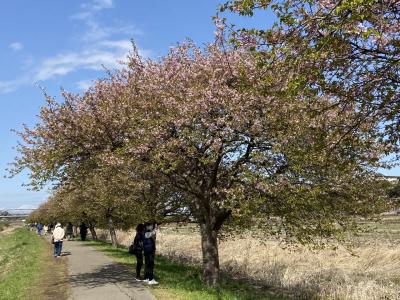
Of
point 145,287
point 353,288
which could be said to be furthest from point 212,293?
point 353,288

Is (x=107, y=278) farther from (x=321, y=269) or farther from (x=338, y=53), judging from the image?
(x=338, y=53)

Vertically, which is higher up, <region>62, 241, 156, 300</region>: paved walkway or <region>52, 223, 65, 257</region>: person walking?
<region>52, 223, 65, 257</region>: person walking

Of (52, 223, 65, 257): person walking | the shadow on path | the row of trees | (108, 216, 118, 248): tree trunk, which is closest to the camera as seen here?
the row of trees

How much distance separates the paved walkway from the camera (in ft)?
41.4

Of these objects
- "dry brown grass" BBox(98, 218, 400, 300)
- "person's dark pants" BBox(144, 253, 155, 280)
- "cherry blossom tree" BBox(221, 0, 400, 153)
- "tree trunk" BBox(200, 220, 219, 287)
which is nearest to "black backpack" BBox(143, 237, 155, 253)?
"person's dark pants" BBox(144, 253, 155, 280)

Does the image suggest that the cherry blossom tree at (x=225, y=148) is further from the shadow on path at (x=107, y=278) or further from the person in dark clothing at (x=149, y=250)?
the shadow on path at (x=107, y=278)

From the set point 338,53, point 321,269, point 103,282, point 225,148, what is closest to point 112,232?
point 321,269

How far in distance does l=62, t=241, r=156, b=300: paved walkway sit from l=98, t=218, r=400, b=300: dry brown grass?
509 centimetres

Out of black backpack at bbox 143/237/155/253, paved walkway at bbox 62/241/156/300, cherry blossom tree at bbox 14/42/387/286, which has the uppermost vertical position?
cherry blossom tree at bbox 14/42/387/286

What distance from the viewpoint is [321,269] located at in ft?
60.1

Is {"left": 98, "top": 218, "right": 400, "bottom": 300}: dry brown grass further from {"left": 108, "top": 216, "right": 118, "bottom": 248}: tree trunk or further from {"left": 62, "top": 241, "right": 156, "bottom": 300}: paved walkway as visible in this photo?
{"left": 108, "top": 216, "right": 118, "bottom": 248}: tree trunk

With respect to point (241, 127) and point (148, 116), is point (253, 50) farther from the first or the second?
point (148, 116)

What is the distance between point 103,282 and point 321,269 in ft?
26.8

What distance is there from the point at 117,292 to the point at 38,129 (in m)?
7.45
